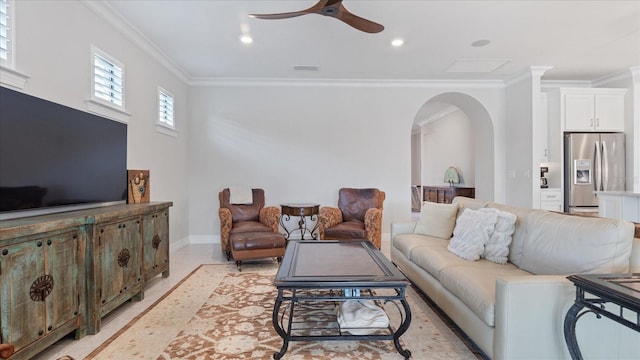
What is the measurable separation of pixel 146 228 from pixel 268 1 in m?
2.42

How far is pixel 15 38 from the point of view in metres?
2.19

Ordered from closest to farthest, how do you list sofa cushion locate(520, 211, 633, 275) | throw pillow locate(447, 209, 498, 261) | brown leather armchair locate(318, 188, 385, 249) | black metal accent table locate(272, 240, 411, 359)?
sofa cushion locate(520, 211, 633, 275) < black metal accent table locate(272, 240, 411, 359) < throw pillow locate(447, 209, 498, 261) < brown leather armchair locate(318, 188, 385, 249)

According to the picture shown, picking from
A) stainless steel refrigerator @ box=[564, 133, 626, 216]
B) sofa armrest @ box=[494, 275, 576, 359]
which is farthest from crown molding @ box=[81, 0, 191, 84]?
stainless steel refrigerator @ box=[564, 133, 626, 216]

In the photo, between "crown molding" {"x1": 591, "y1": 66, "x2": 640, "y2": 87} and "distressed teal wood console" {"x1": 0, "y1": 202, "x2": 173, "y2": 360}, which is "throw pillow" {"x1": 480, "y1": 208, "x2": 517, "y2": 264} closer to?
"distressed teal wood console" {"x1": 0, "y1": 202, "x2": 173, "y2": 360}

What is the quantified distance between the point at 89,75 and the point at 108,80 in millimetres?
324

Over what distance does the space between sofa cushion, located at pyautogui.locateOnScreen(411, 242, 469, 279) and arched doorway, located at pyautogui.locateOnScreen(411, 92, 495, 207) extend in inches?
130

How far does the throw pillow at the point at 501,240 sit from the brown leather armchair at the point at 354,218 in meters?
1.71

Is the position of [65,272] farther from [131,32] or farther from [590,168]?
[590,168]

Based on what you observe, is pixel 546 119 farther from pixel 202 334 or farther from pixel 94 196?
pixel 94 196

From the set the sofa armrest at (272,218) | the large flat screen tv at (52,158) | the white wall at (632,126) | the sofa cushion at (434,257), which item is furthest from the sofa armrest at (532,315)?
the white wall at (632,126)

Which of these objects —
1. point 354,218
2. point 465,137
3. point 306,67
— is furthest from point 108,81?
point 465,137

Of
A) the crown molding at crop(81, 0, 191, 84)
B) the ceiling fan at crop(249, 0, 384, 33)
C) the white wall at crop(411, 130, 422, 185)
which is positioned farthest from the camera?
the white wall at crop(411, 130, 422, 185)

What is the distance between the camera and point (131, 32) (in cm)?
363

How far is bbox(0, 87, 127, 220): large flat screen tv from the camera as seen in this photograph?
199 cm
